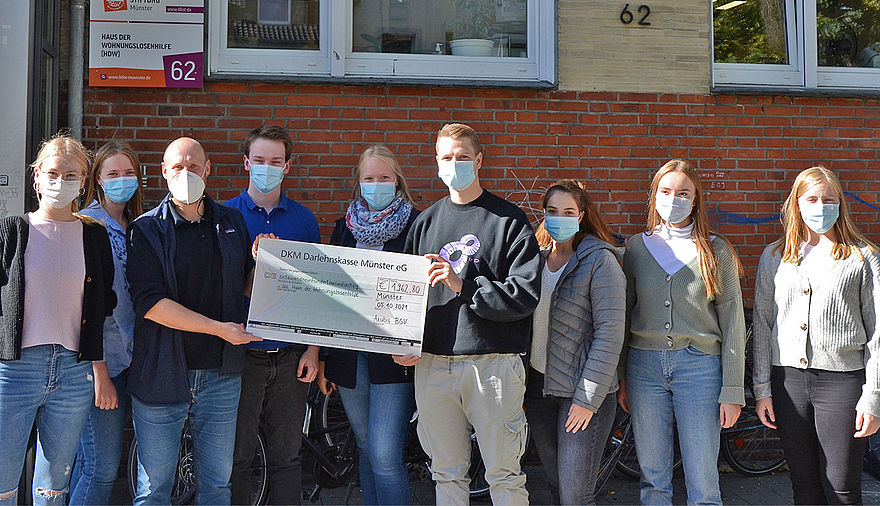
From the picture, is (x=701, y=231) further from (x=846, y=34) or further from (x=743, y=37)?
(x=846, y=34)

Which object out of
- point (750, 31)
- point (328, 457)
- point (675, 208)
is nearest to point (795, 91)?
point (750, 31)

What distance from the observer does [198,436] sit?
11.8ft

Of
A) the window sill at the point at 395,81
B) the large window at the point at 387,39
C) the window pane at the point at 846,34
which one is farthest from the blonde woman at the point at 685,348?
the window pane at the point at 846,34

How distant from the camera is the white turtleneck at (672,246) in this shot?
376 centimetres

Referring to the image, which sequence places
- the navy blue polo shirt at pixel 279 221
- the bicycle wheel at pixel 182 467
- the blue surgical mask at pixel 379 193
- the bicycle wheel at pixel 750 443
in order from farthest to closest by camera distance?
the bicycle wheel at pixel 750 443 → the bicycle wheel at pixel 182 467 → the navy blue polo shirt at pixel 279 221 → the blue surgical mask at pixel 379 193

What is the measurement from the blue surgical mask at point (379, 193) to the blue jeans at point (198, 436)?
1.09m

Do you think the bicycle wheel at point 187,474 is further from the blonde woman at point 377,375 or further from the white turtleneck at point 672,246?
the white turtleneck at point 672,246

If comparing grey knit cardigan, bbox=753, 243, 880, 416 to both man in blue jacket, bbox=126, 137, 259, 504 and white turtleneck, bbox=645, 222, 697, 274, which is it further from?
man in blue jacket, bbox=126, 137, 259, 504

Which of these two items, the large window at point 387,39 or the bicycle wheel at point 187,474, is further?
the large window at point 387,39

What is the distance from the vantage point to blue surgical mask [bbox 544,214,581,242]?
379cm

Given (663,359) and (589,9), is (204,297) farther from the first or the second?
(589,9)

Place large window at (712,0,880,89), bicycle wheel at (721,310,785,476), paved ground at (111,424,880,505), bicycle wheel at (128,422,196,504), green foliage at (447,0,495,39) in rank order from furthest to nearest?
large window at (712,0,880,89) < green foliage at (447,0,495,39) < bicycle wheel at (721,310,785,476) < paved ground at (111,424,880,505) < bicycle wheel at (128,422,196,504)

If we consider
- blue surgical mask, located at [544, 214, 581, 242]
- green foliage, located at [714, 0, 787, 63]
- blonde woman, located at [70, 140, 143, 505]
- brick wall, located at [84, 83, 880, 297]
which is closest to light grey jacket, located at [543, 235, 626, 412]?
blue surgical mask, located at [544, 214, 581, 242]

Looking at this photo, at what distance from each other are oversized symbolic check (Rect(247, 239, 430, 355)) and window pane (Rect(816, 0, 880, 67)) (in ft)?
14.4
